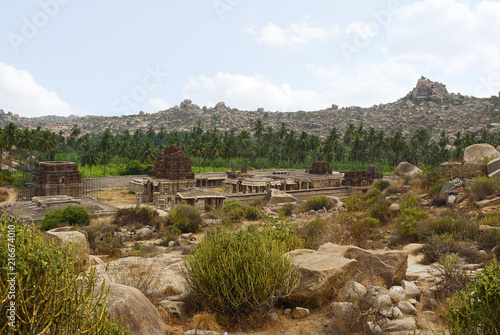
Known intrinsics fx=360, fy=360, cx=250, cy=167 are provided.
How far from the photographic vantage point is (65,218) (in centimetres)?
2539

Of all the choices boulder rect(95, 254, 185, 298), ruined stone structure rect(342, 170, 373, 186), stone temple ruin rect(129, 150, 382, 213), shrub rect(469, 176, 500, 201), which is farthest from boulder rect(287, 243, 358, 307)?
ruined stone structure rect(342, 170, 373, 186)

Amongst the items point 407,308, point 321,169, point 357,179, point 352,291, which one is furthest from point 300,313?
point 321,169

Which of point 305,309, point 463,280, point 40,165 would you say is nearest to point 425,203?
point 463,280

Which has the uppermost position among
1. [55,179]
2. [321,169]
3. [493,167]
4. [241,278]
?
[493,167]

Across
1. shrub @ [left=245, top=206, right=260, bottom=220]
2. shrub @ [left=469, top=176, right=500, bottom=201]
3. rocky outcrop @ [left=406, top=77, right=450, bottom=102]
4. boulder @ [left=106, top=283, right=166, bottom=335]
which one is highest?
rocky outcrop @ [left=406, top=77, right=450, bottom=102]

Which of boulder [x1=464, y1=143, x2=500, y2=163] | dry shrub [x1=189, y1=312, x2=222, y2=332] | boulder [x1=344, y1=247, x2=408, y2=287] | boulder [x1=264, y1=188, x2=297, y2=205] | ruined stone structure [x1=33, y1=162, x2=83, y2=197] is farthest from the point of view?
ruined stone structure [x1=33, y1=162, x2=83, y2=197]

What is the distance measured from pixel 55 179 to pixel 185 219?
2526 cm

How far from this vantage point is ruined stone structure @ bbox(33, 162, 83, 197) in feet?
137

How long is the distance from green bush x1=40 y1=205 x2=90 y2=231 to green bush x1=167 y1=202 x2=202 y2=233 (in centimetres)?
638

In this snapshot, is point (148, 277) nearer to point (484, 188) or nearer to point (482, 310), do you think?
point (482, 310)

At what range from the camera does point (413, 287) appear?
26.4 ft

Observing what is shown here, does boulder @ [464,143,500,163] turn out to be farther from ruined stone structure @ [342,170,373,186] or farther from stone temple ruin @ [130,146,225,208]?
stone temple ruin @ [130,146,225,208]

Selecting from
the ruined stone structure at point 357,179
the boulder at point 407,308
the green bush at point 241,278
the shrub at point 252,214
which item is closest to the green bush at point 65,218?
the shrub at point 252,214

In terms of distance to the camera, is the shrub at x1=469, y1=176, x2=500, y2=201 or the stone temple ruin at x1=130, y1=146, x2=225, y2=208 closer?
the shrub at x1=469, y1=176, x2=500, y2=201
